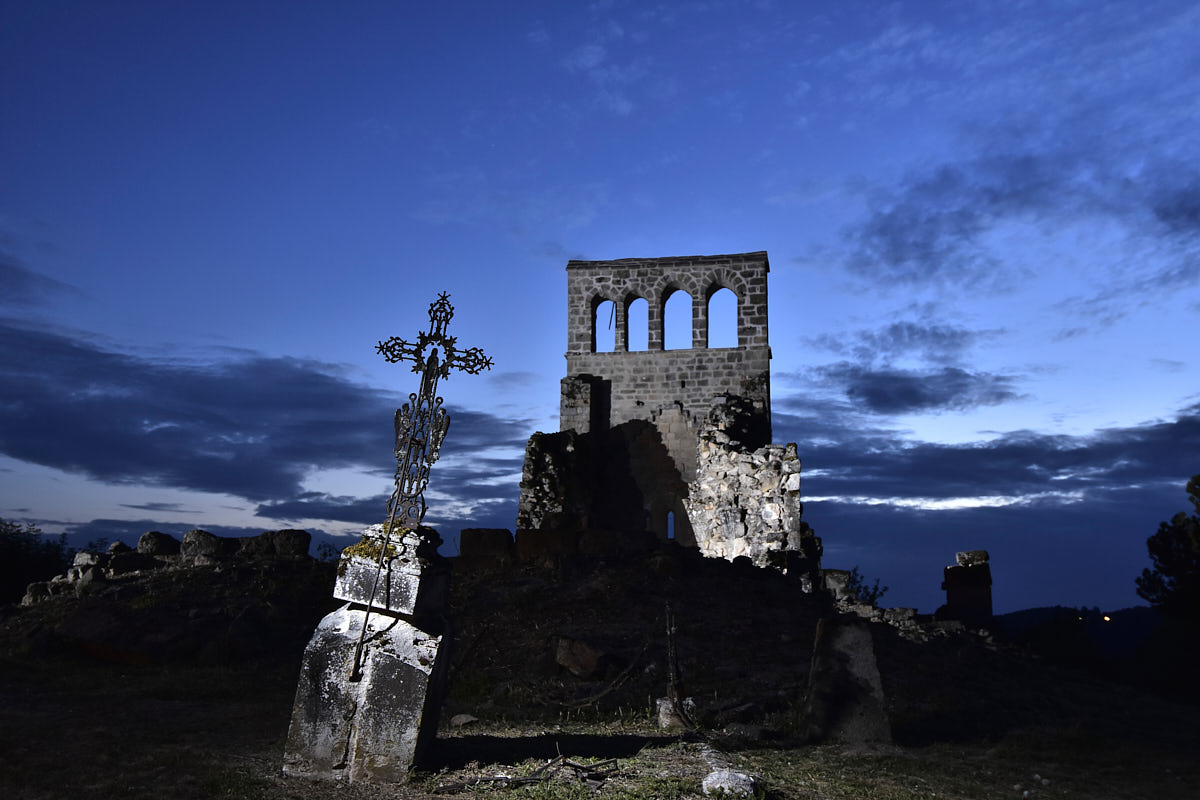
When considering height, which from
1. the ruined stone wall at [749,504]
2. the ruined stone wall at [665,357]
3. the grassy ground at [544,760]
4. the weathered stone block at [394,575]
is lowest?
the grassy ground at [544,760]

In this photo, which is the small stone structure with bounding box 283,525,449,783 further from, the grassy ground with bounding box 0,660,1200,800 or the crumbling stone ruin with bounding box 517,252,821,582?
the crumbling stone ruin with bounding box 517,252,821,582

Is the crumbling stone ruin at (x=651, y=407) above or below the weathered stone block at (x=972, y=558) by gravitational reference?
above

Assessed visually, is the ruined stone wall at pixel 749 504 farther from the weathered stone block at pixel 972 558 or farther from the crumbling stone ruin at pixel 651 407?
the weathered stone block at pixel 972 558

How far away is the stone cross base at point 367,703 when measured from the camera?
594 cm

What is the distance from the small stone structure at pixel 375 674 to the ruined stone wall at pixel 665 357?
15.9 metres

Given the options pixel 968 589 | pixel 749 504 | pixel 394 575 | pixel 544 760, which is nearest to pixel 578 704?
pixel 544 760

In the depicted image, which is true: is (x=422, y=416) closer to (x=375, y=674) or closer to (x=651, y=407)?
(x=375, y=674)

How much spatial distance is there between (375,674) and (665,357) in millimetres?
17114

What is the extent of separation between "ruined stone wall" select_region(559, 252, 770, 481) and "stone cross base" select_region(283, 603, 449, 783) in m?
16.0

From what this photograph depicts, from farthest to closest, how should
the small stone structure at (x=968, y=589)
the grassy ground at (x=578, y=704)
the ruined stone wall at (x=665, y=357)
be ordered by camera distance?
the ruined stone wall at (x=665, y=357)
the small stone structure at (x=968, y=589)
the grassy ground at (x=578, y=704)

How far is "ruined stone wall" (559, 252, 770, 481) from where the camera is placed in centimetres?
2223

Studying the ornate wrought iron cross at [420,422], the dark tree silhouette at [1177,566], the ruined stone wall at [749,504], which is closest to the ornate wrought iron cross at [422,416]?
the ornate wrought iron cross at [420,422]

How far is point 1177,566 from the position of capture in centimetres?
2164

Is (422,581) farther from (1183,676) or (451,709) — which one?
(1183,676)
